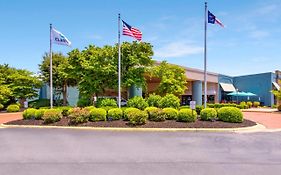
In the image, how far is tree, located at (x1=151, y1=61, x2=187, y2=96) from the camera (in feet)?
103

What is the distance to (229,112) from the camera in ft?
63.4

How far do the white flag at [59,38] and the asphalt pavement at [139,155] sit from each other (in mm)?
9831

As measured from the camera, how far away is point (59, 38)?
73.2 feet

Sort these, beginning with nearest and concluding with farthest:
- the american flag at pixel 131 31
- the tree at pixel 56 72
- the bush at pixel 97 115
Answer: the bush at pixel 97 115, the american flag at pixel 131 31, the tree at pixel 56 72

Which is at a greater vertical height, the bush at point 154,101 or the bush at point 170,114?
the bush at point 154,101

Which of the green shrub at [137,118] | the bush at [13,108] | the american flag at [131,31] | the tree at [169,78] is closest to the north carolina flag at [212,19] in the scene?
the american flag at [131,31]

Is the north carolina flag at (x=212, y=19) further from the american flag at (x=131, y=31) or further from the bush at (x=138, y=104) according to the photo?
the bush at (x=138, y=104)

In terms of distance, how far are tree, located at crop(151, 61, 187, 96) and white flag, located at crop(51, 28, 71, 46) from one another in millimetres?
10515

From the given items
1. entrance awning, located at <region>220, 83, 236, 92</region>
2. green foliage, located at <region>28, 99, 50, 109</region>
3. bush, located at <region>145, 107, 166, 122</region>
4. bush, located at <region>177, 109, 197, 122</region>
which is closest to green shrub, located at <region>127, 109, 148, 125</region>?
bush, located at <region>145, 107, 166, 122</region>

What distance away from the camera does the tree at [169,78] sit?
31266mm

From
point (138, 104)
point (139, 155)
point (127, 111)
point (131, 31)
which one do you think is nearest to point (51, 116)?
point (127, 111)

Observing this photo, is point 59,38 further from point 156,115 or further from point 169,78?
point 169,78

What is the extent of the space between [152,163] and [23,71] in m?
32.2

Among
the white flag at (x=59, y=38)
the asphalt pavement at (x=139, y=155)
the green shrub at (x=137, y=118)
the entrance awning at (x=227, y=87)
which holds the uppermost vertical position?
the white flag at (x=59, y=38)
